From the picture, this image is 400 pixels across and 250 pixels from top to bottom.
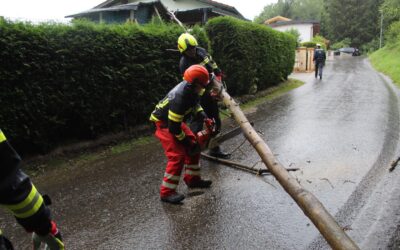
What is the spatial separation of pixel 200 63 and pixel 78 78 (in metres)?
2.24

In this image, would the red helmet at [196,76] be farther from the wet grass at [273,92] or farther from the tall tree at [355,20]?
the tall tree at [355,20]

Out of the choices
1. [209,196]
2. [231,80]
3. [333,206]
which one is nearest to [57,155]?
[209,196]

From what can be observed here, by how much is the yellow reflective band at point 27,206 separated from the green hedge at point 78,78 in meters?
4.02

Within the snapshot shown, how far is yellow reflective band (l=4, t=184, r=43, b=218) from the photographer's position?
1768 millimetres

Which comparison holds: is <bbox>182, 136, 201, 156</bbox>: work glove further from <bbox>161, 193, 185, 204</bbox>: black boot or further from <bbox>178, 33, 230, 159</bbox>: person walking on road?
<bbox>178, 33, 230, 159</bbox>: person walking on road

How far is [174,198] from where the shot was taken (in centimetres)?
459

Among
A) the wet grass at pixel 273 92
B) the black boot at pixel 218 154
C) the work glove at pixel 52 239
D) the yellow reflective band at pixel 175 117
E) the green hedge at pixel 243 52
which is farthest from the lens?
the wet grass at pixel 273 92

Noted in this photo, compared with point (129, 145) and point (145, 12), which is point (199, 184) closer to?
point (129, 145)

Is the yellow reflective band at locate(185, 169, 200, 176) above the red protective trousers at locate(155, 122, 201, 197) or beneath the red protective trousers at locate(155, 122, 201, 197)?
beneath

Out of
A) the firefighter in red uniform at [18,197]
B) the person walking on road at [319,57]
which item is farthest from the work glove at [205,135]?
the person walking on road at [319,57]

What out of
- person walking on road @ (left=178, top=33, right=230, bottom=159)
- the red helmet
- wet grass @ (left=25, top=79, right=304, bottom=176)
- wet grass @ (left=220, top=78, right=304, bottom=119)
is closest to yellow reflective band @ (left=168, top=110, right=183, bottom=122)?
the red helmet

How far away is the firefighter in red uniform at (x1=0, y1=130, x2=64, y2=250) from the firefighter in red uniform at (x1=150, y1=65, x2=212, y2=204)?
249 centimetres

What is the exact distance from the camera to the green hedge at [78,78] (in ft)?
17.9

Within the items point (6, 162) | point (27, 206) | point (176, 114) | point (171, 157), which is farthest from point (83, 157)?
point (6, 162)
